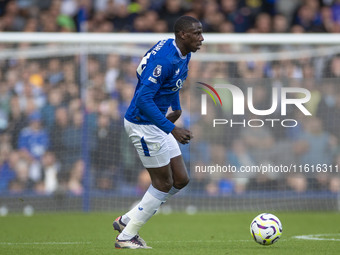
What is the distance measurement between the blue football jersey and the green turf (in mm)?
1255

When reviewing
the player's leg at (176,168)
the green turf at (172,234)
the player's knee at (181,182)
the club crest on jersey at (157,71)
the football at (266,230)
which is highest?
the club crest on jersey at (157,71)

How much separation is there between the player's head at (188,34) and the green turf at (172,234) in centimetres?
195

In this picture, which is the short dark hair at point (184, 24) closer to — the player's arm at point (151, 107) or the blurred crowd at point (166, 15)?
the player's arm at point (151, 107)

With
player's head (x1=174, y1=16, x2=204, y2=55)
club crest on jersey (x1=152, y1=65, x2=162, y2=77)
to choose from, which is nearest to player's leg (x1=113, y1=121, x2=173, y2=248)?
club crest on jersey (x1=152, y1=65, x2=162, y2=77)

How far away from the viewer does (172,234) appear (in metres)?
8.90

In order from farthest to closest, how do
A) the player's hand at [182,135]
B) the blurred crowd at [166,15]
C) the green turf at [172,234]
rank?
the blurred crowd at [166,15], the green turf at [172,234], the player's hand at [182,135]

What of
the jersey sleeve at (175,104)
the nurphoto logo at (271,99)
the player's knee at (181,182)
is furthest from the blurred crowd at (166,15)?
the player's knee at (181,182)

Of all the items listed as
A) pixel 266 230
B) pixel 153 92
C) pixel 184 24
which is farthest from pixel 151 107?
pixel 266 230

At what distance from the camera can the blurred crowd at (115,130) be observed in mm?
12484

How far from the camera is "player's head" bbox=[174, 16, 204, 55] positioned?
22.8 feet

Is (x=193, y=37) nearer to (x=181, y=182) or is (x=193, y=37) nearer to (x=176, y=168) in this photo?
(x=176, y=168)

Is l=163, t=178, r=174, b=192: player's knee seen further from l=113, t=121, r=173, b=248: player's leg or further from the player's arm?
the player's arm

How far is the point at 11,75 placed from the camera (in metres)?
12.9

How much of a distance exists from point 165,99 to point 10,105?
626cm
